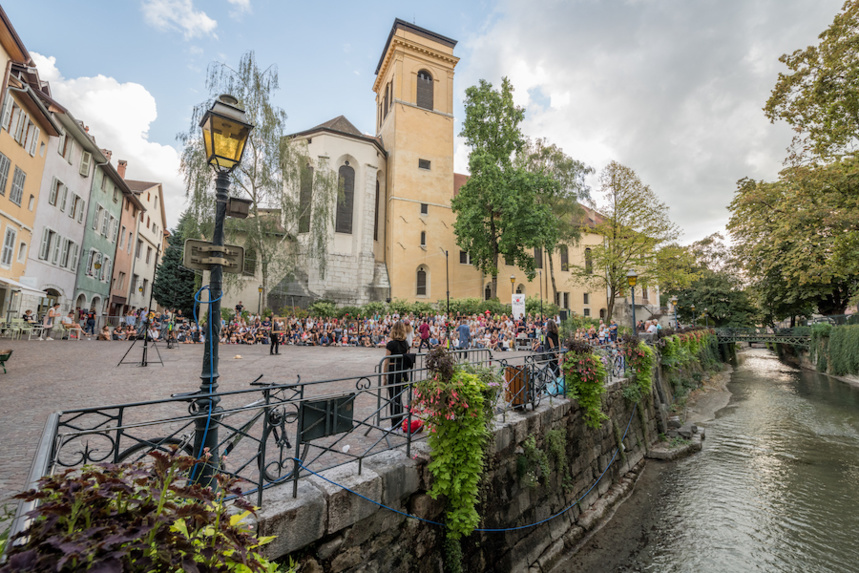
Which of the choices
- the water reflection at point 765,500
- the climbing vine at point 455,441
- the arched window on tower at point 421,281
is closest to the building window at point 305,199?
the arched window on tower at point 421,281

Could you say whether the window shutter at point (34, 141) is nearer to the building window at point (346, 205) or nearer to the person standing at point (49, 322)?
the person standing at point (49, 322)

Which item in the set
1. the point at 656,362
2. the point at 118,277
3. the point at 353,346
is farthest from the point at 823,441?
the point at 118,277

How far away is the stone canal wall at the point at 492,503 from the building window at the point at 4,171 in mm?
19217

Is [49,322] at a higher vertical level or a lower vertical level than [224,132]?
lower

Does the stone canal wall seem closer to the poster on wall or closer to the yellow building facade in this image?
the poster on wall

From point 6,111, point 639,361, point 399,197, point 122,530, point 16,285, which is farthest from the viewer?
point 399,197

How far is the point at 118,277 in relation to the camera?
2789cm

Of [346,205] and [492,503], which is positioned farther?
[346,205]

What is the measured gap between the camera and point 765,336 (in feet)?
97.4

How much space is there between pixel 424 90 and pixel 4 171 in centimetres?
2705

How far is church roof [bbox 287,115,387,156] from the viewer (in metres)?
30.1

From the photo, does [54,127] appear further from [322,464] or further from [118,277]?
[322,464]

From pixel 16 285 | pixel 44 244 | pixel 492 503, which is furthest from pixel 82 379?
pixel 44 244

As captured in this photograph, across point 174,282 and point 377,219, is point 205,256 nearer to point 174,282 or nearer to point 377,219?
point 377,219
